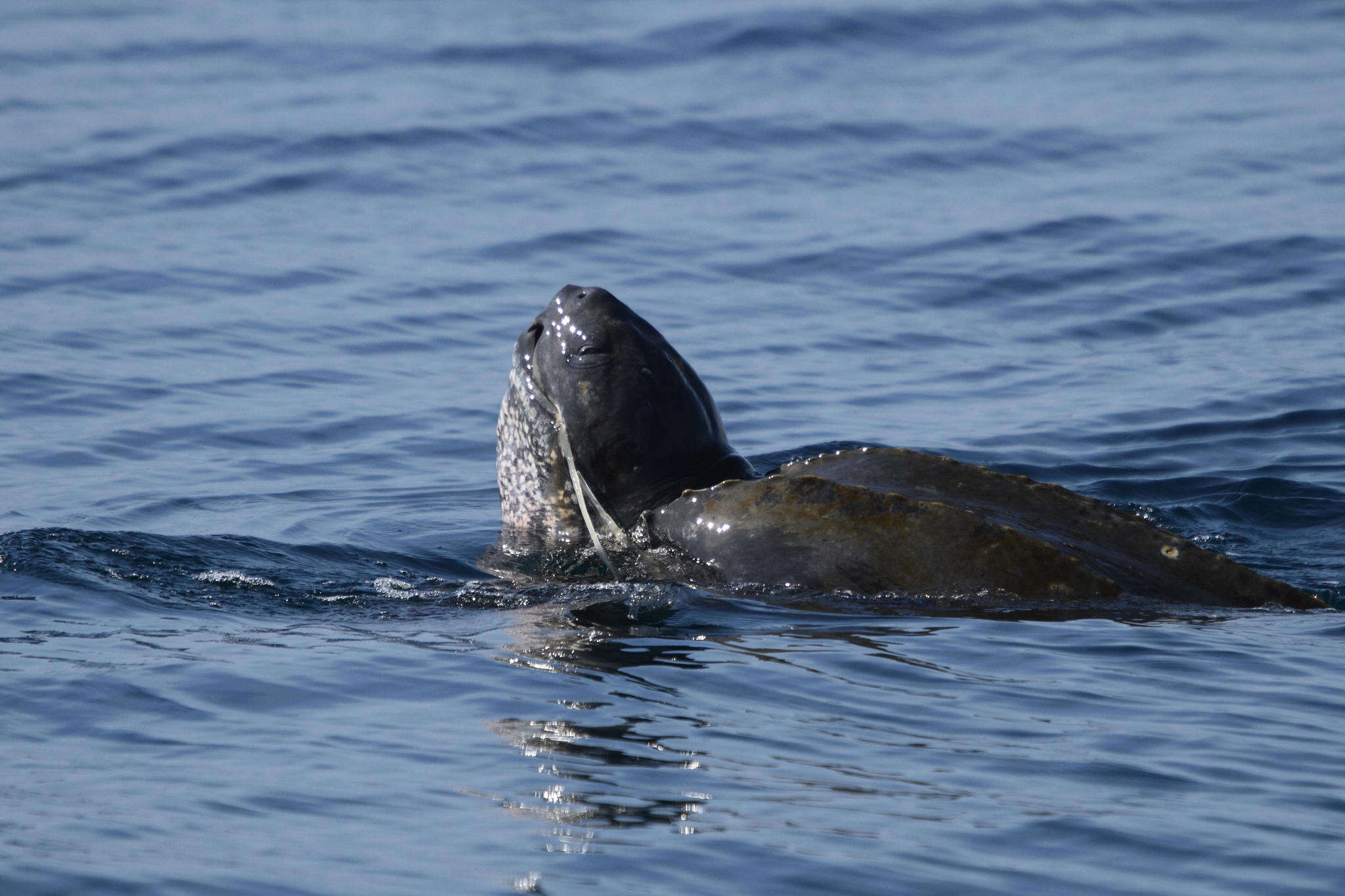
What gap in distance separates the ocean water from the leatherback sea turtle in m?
0.16

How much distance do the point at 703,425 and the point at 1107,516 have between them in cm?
161

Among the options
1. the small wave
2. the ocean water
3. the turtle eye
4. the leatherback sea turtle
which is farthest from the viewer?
the small wave

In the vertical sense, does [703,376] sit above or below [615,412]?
below

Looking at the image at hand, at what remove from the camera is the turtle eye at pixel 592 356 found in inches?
261

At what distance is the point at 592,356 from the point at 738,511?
0.92 m

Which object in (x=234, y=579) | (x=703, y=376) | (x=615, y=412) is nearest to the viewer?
(x=615, y=412)

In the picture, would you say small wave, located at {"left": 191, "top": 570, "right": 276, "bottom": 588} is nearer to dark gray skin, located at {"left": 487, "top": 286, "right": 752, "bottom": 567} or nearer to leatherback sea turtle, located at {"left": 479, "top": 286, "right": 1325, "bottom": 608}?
leatherback sea turtle, located at {"left": 479, "top": 286, "right": 1325, "bottom": 608}

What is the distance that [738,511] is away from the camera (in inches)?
244

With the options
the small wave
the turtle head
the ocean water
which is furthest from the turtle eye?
the small wave

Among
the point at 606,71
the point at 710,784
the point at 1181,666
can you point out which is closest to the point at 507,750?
the point at 710,784

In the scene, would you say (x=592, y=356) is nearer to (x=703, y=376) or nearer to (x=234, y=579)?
(x=234, y=579)

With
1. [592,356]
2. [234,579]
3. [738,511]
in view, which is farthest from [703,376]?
[738,511]

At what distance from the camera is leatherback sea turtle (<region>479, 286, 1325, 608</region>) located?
5.88 m

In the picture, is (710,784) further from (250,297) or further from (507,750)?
(250,297)
